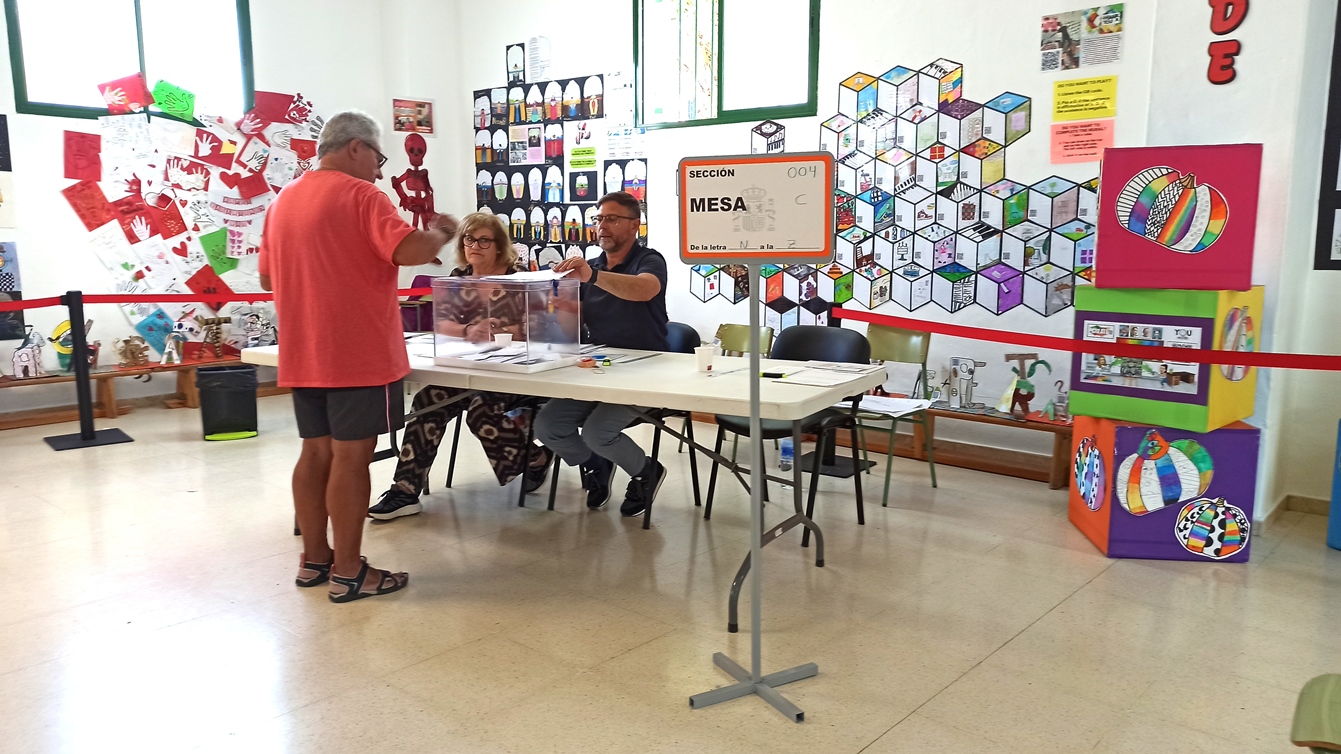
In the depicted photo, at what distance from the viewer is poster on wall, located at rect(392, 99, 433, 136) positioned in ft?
25.3

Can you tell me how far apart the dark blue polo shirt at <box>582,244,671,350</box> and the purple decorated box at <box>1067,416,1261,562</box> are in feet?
6.16

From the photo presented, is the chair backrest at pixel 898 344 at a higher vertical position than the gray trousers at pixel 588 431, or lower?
higher

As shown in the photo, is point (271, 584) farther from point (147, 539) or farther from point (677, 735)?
point (677, 735)

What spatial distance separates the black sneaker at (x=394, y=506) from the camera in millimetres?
4125

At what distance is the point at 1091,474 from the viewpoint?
3.79 m

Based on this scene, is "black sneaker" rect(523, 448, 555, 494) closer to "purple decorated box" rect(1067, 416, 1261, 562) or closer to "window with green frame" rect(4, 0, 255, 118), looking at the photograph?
"purple decorated box" rect(1067, 416, 1261, 562)

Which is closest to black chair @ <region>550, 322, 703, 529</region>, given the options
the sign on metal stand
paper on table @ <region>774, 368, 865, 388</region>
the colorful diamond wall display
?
paper on table @ <region>774, 368, 865, 388</region>

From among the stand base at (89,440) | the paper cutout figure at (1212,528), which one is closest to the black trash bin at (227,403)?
the stand base at (89,440)

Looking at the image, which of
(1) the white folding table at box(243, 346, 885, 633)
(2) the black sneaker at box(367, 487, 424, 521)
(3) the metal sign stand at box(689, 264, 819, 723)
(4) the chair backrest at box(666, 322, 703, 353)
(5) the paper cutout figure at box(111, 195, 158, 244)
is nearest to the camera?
(3) the metal sign stand at box(689, 264, 819, 723)

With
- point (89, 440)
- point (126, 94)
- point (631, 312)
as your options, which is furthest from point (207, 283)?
point (631, 312)

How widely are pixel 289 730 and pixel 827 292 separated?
166 inches

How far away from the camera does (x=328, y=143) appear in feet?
10.1

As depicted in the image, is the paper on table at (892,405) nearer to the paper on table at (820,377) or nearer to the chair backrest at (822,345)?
the chair backrest at (822,345)

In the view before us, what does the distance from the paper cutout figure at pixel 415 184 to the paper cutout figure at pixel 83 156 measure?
2133mm
